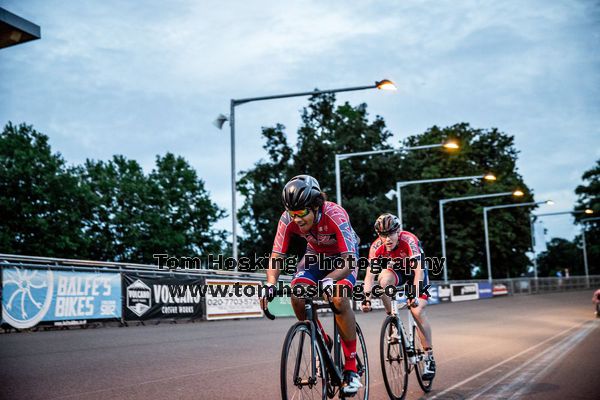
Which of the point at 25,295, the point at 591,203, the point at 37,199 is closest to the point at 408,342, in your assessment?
the point at 25,295

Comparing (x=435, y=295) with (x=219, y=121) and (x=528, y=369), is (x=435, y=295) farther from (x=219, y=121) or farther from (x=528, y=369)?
(x=528, y=369)

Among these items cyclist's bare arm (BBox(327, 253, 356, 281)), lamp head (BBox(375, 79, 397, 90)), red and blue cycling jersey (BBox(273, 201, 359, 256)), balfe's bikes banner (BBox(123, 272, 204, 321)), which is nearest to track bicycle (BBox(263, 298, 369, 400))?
cyclist's bare arm (BBox(327, 253, 356, 281))

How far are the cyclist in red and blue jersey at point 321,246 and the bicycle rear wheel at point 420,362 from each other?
2049 millimetres

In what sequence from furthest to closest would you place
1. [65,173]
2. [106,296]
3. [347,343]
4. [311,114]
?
[311,114] < [65,173] < [106,296] < [347,343]

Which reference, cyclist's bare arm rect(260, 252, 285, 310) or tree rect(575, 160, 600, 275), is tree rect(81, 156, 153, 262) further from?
tree rect(575, 160, 600, 275)

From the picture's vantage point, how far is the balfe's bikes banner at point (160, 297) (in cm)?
1705

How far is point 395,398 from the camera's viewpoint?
685 cm

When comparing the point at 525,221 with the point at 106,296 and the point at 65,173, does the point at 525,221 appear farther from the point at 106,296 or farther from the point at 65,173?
the point at 106,296

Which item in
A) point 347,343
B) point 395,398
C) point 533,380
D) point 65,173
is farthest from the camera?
point 65,173

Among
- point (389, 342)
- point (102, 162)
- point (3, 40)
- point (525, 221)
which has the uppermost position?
point (102, 162)

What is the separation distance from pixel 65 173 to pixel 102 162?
11.9 metres

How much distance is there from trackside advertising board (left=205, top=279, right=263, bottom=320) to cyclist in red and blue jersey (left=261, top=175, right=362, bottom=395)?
14412mm

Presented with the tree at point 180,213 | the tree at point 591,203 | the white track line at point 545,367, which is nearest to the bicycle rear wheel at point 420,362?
the white track line at point 545,367

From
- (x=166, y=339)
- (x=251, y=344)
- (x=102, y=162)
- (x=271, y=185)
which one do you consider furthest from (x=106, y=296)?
(x=102, y=162)
